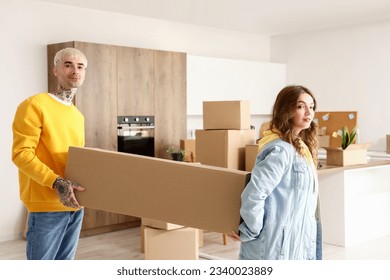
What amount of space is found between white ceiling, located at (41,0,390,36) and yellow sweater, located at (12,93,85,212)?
3610 mm

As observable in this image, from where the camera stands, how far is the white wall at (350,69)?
22.9 feet

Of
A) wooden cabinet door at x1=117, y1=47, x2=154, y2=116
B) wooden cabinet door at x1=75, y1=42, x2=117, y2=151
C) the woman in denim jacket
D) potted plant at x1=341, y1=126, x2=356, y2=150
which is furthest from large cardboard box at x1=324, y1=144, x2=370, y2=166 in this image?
the woman in denim jacket

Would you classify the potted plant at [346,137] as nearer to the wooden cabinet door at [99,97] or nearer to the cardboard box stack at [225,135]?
the cardboard box stack at [225,135]

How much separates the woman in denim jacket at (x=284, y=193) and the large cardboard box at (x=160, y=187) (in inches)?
2.9

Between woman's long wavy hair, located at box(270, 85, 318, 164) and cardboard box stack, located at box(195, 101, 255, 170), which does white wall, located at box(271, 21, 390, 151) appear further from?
woman's long wavy hair, located at box(270, 85, 318, 164)

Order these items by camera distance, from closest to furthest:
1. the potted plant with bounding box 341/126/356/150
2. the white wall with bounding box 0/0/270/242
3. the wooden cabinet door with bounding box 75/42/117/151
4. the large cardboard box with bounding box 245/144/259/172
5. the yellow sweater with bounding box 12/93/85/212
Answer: the yellow sweater with bounding box 12/93/85/212
the large cardboard box with bounding box 245/144/259/172
the potted plant with bounding box 341/126/356/150
the white wall with bounding box 0/0/270/242
the wooden cabinet door with bounding box 75/42/117/151

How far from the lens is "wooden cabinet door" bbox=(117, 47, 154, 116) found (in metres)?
5.82

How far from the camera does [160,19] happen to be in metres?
6.69

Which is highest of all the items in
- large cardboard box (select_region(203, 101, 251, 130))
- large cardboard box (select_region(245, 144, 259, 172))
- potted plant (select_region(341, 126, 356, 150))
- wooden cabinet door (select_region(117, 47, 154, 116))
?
wooden cabinet door (select_region(117, 47, 154, 116))

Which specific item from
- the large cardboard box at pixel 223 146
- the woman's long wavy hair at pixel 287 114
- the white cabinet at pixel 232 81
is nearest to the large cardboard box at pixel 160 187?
the woman's long wavy hair at pixel 287 114

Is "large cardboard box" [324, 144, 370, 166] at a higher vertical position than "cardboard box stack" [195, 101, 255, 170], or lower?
lower
